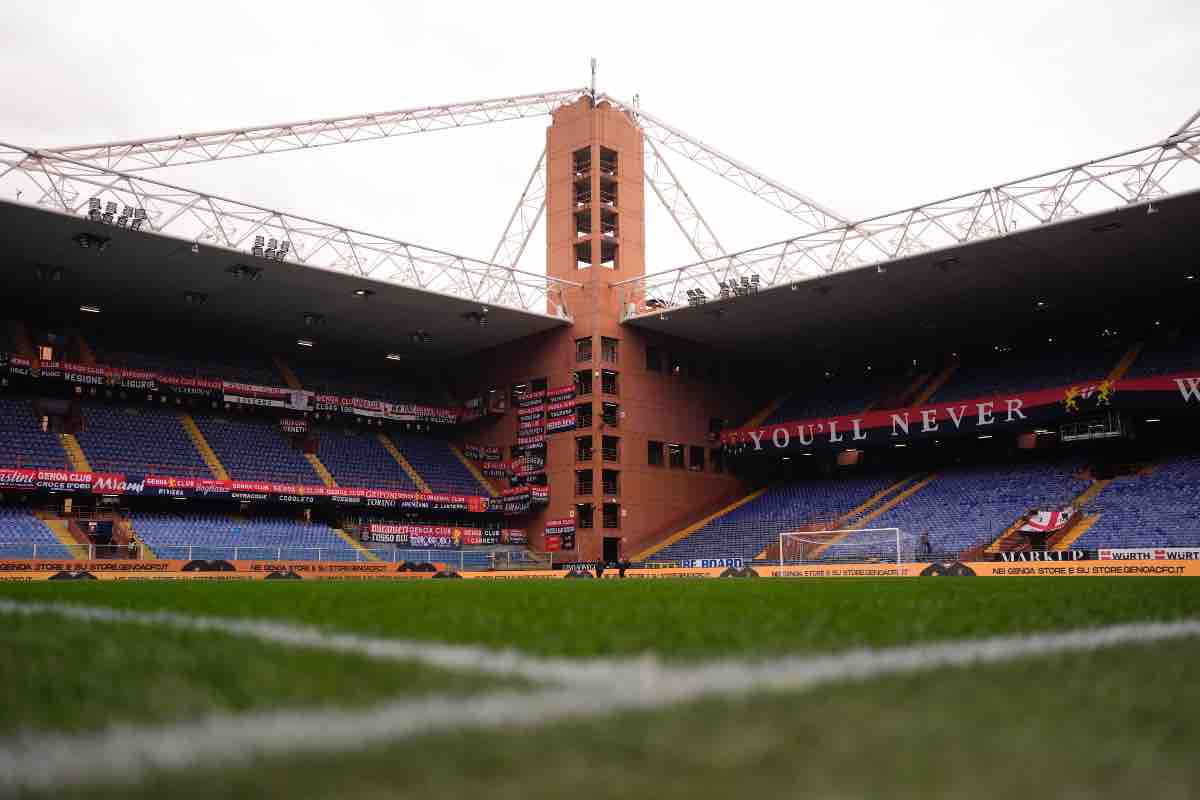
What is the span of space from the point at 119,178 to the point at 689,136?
26810mm

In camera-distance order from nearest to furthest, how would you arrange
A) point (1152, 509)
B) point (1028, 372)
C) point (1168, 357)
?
point (1152, 509) < point (1168, 357) < point (1028, 372)

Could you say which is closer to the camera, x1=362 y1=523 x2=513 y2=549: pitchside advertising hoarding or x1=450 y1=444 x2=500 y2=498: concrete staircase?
x1=362 y1=523 x2=513 y2=549: pitchside advertising hoarding

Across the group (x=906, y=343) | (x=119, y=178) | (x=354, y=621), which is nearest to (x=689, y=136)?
(x=906, y=343)

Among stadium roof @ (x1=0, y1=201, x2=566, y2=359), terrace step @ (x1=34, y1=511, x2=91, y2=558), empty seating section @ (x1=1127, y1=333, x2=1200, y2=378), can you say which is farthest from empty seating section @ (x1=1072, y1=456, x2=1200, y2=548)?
terrace step @ (x1=34, y1=511, x2=91, y2=558)

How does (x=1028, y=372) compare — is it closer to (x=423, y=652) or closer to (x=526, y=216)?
(x=526, y=216)

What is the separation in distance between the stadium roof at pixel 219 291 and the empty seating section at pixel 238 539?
8681mm

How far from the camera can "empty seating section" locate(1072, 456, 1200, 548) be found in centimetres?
3038

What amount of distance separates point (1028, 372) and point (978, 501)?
689 cm

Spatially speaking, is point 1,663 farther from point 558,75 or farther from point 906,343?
point 558,75

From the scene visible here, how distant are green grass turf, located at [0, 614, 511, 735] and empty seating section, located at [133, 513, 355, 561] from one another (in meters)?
28.7

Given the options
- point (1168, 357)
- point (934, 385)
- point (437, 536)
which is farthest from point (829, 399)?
point (437, 536)

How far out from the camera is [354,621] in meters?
6.66

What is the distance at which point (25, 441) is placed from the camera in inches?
1372

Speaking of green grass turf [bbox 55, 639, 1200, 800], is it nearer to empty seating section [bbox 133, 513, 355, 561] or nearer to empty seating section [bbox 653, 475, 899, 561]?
empty seating section [bbox 133, 513, 355, 561]
